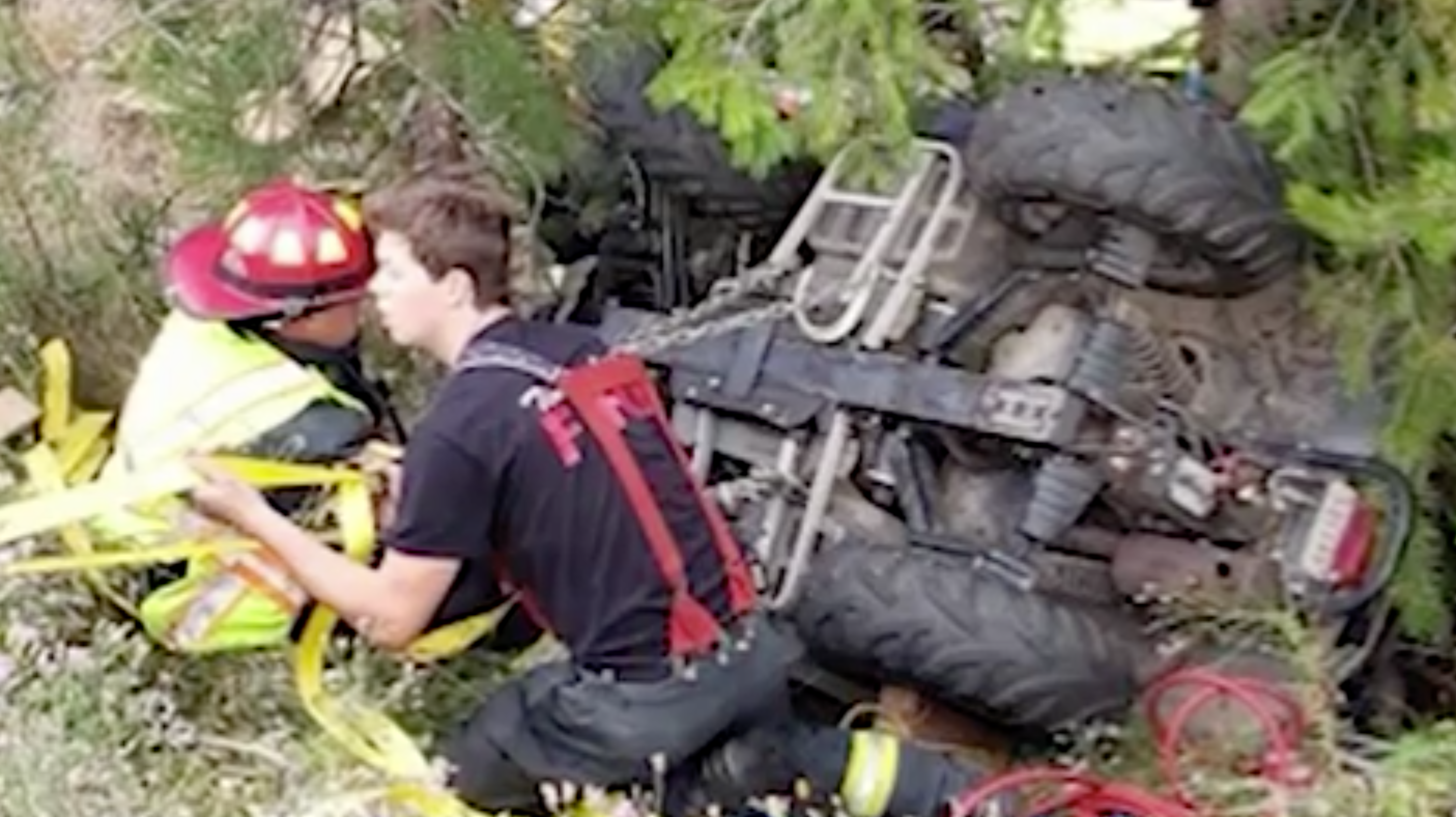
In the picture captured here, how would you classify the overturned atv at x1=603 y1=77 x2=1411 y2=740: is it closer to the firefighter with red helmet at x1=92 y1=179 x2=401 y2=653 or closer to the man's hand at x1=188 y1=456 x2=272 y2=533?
the firefighter with red helmet at x1=92 y1=179 x2=401 y2=653

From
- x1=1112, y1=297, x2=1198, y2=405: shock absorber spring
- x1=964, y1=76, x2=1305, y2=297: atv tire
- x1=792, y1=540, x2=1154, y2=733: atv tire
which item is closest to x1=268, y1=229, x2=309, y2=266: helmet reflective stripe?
x1=792, y1=540, x2=1154, y2=733: atv tire

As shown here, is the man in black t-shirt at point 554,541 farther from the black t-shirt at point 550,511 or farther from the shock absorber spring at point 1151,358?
the shock absorber spring at point 1151,358

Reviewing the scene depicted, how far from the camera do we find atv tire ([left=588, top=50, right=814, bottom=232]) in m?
6.36

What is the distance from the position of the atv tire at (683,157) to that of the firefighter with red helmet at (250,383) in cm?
87

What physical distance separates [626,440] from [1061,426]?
105cm

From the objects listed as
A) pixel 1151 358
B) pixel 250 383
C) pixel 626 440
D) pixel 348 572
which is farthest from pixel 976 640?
pixel 250 383

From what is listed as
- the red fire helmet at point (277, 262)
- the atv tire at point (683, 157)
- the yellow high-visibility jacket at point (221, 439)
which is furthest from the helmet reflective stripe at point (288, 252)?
the atv tire at point (683, 157)

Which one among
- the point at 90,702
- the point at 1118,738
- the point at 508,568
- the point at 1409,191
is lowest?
the point at 1118,738

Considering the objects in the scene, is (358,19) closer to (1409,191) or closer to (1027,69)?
(1027,69)

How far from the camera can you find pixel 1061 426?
18.3 feet

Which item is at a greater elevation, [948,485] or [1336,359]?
[1336,359]

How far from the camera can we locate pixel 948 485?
19.5 feet

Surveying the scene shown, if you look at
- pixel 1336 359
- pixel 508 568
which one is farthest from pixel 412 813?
pixel 1336 359

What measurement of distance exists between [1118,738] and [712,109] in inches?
54.3
